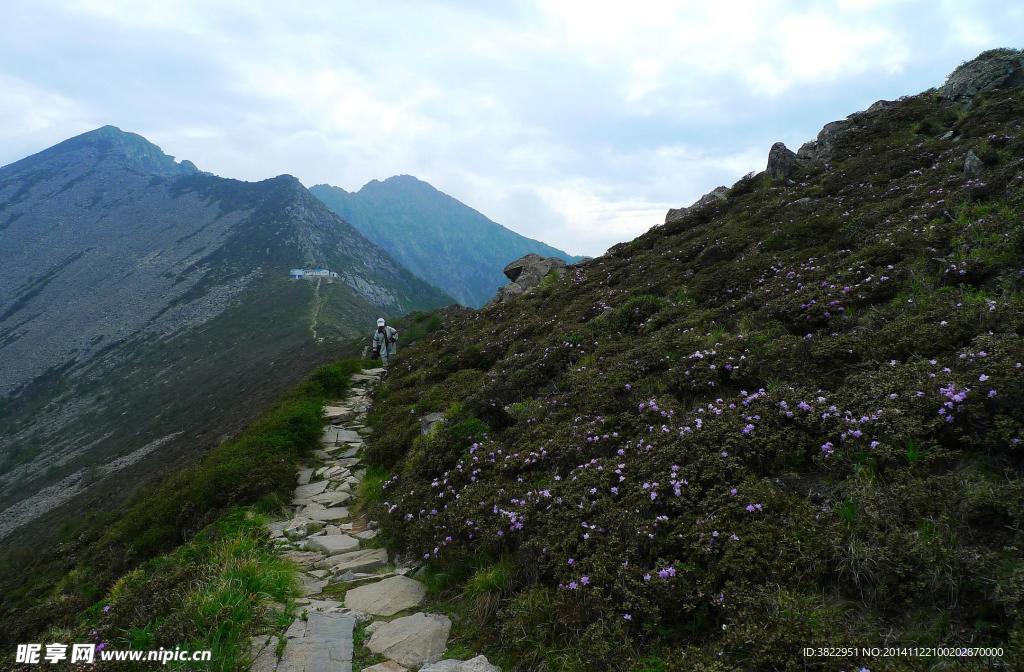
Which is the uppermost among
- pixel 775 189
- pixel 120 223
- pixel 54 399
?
pixel 120 223

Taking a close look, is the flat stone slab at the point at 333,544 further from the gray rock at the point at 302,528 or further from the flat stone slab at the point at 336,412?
the flat stone slab at the point at 336,412

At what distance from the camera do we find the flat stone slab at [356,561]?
706 cm

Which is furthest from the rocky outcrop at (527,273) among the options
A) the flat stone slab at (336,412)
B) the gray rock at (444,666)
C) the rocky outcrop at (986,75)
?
the gray rock at (444,666)

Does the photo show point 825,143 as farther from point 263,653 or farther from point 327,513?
point 263,653

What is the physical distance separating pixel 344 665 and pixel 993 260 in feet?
33.0

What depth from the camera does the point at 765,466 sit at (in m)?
5.21

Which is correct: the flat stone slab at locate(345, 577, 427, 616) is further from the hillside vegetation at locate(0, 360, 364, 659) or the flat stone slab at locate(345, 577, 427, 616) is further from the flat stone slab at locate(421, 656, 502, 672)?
the flat stone slab at locate(421, 656, 502, 672)

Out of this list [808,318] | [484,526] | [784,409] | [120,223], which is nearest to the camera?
[784,409]

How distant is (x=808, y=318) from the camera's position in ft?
26.8

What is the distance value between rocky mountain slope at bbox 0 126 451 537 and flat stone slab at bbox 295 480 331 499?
1771 cm

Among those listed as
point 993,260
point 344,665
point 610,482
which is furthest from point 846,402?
point 344,665

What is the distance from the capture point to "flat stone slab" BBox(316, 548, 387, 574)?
7.06 meters

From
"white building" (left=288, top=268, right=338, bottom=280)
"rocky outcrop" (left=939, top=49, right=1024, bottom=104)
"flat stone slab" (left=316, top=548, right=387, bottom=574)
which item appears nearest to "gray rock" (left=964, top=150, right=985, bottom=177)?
"rocky outcrop" (left=939, top=49, right=1024, bottom=104)

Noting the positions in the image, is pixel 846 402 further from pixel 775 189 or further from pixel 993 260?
pixel 775 189
